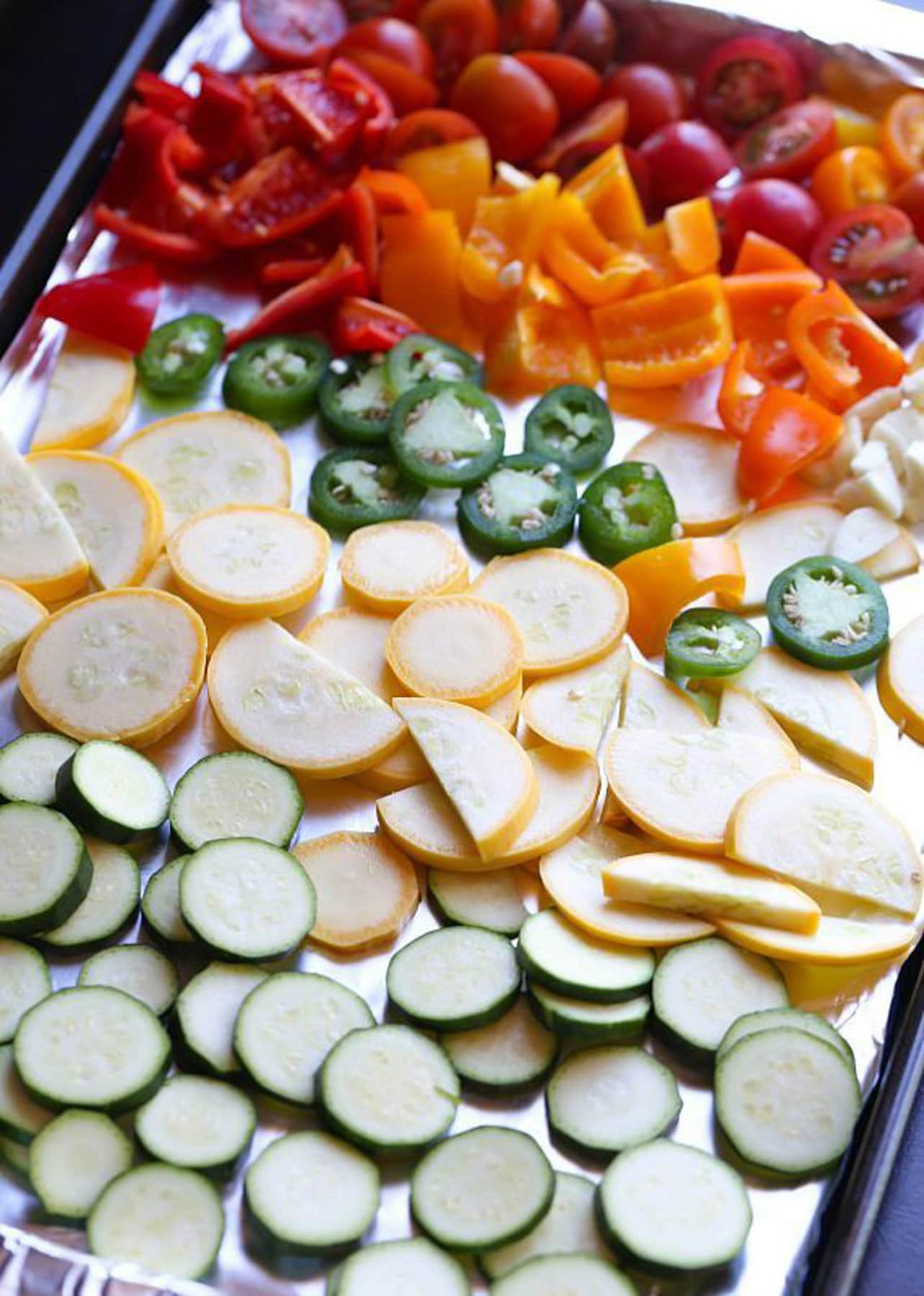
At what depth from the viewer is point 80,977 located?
2.31 metres

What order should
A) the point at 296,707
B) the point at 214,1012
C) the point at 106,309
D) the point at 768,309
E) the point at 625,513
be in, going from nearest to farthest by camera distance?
the point at 214,1012
the point at 296,707
the point at 625,513
the point at 106,309
the point at 768,309

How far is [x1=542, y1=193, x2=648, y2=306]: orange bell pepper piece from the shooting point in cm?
339

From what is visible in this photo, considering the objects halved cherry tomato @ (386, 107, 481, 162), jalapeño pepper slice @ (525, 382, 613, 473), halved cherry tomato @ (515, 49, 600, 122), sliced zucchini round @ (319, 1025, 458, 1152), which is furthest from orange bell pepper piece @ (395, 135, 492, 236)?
sliced zucchini round @ (319, 1025, 458, 1152)

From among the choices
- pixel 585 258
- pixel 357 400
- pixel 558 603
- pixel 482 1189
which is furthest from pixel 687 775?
pixel 585 258

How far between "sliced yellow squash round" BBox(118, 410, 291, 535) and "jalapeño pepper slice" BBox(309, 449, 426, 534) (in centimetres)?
8

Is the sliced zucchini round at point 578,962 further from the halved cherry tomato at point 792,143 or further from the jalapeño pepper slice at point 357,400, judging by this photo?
the halved cherry tomato at point 792,143

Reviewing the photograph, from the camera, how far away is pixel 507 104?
3727 millimetres

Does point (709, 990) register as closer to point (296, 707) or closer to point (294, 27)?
point (296, 707)

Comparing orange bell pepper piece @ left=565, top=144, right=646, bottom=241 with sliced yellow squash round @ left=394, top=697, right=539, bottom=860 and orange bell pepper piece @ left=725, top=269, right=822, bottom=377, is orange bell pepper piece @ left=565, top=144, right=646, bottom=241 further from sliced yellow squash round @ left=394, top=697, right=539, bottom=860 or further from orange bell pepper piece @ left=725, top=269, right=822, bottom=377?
sliced yellow squash round @ left=394, top=697, right=539, bottom=860

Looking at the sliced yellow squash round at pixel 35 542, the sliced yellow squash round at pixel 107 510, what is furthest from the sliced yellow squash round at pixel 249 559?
the sliced yellow squash round at pixel 35 542

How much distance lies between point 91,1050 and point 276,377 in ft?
5.44

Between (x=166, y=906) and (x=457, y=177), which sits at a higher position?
(x=457, y=177)

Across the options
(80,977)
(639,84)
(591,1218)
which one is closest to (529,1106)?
(591,1218)

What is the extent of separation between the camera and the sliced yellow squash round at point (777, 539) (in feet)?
9.88
